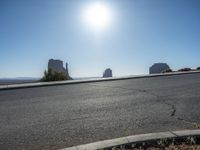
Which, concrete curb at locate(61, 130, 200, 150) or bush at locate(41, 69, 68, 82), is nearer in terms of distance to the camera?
concrete curb at locate(61, 130, 200, 150)

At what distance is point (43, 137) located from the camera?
213 inches

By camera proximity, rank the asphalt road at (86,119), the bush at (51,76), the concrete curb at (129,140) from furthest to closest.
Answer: the bush at (51,76) → the asphalt road at (86,119) → the concrete curb at (129,140)

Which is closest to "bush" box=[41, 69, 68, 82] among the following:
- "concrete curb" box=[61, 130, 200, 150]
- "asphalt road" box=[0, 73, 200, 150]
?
"asphalt road" box=[0, 73, 200, 150]

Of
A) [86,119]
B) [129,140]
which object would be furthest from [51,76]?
[129,140]

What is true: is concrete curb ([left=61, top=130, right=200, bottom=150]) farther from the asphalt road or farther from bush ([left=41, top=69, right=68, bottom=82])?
bush ([left=41, top=69, right=68, bottom=82])

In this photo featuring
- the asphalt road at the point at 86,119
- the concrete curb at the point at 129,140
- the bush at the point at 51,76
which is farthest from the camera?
the bush at the point at 51,76

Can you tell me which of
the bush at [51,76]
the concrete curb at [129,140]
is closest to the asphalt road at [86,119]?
the concrete curb at [129,140]

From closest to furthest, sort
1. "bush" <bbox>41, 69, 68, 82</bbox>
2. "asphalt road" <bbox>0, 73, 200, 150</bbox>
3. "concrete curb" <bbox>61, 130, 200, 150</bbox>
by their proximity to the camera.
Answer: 1. "concrete curb" <bbox>61, 130, 200, 150</bbox>
2. "asphalt road" <bbox>0, 73, 200, 150</bbox>
3. "bush" <bbox>41, 69, 68, 82</bbox>

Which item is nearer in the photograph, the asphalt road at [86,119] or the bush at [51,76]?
the asphalt road at [86,119]

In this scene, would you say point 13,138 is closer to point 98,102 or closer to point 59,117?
point 59,117

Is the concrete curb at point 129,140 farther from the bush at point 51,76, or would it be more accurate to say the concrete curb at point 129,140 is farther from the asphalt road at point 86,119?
the bush at point 51,76

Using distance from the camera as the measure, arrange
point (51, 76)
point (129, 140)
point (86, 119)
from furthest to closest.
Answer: point (51, 76) < point (86, 119) < point (129, 140)

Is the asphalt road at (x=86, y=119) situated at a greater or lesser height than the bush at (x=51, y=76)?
lesser

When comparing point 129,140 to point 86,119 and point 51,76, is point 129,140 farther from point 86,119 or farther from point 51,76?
point 51,76
